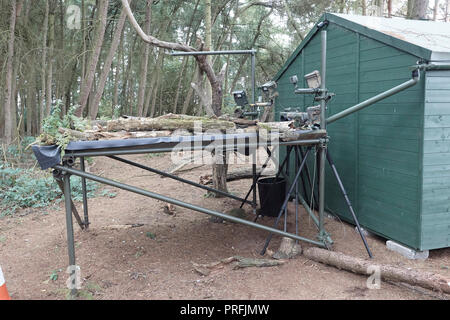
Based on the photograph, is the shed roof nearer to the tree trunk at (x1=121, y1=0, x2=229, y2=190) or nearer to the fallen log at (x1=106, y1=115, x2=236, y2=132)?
the tree trunk at (x1=121, y1=0, x2=229, y2=190)

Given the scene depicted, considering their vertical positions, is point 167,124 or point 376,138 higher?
point 167,124

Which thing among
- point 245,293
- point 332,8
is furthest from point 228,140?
point 332,8

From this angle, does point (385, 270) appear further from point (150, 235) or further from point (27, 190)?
point (27, 190)

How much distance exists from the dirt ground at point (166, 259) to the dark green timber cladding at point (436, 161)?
1.34 feet

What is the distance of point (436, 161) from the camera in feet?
14.1

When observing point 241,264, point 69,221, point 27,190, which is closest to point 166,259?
point 241,264

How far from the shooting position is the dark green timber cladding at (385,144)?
428cm

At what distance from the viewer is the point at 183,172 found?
958cm

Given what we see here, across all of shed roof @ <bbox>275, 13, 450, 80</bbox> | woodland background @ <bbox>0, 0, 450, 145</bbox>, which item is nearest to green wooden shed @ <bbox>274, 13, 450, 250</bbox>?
shed roof @ <bbox>275, 13, 450, 80</bbox>

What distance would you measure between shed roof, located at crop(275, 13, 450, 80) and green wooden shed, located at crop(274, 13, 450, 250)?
0.4 inches

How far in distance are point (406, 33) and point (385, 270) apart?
3.12 metres

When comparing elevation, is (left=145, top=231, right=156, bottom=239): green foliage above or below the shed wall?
below

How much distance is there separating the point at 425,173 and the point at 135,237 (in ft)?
12.7

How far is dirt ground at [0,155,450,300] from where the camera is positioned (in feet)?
12.2
